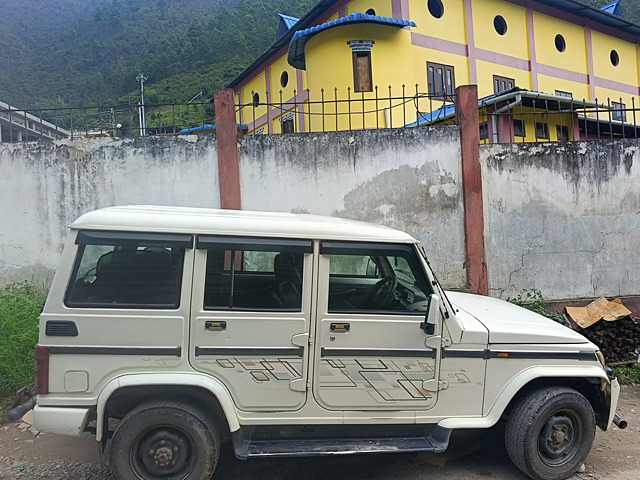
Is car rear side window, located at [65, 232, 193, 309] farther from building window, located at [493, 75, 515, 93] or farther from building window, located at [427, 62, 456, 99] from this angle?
building window, located at [493, 75, 515, 93]

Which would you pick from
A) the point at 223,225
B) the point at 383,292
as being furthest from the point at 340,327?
the point at 223,225

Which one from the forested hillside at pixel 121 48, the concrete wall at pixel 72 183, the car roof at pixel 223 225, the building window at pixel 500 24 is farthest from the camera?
the forested hillside at pixel 121 48

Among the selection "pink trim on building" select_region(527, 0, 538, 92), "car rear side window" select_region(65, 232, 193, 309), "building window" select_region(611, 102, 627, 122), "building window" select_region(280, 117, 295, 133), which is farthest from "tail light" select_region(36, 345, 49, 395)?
"pink trim on building" select_region(527, 0, 538, 92)

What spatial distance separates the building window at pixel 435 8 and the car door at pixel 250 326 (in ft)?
48.9

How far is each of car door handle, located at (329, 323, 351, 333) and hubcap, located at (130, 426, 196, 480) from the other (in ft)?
3.81

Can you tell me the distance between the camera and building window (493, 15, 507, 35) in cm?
1694

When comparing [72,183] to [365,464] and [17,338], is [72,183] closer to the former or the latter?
[17,338]

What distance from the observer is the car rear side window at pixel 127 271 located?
295 centimetres

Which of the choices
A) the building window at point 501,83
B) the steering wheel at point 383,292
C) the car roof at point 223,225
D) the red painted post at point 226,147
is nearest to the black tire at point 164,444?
the car roof at point 223,225

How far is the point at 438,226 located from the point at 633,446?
11.7 feet

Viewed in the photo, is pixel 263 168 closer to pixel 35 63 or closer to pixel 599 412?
pixel 599 412

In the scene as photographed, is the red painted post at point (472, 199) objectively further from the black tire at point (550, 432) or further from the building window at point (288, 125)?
the building window at point (288, 125)

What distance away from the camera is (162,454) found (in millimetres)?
3000

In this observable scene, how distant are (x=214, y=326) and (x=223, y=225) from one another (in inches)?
25.7
